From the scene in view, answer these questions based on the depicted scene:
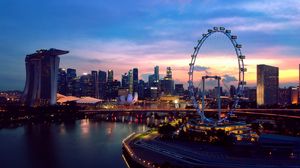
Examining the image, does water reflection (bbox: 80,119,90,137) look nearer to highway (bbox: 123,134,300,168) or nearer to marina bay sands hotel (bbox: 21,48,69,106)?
highway (bbox: 123,134,300,168)

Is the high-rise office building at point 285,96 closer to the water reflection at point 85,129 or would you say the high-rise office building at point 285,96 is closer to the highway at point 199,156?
the water reflection at point 85,129

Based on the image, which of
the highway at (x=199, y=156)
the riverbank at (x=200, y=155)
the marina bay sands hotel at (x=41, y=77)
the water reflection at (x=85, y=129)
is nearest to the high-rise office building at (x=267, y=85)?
the marina bay sands hotel at (x=41, y=77)

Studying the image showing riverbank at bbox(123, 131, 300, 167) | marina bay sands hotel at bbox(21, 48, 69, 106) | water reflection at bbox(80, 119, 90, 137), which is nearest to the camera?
riverbank at bbox(123, 131, 300, 167)

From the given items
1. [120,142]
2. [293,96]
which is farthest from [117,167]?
[293,96]

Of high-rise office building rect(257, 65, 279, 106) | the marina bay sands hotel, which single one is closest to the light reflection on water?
the marina bay sands hotel

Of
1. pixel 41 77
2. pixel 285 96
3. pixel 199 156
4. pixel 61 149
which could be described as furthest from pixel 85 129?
pixel 285 96

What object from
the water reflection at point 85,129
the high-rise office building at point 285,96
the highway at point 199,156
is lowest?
the water reflection at point 85,129
